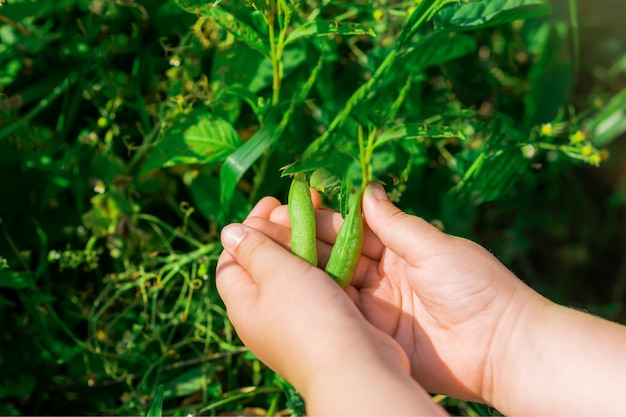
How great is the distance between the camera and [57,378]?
2.36 metres

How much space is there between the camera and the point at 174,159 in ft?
7.25

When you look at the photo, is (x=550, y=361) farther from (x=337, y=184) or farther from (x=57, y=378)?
(x=57, y=378)

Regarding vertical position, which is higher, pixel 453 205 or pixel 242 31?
pixel 242 31

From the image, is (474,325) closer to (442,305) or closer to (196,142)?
(442,305)

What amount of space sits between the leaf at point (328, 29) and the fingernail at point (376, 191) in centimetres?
43

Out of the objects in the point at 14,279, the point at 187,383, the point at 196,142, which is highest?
the point at 196,142

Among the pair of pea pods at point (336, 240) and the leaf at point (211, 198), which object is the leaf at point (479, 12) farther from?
the leaf at point (211, 198)

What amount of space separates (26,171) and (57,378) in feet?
2.40

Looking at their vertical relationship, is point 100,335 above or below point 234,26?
below

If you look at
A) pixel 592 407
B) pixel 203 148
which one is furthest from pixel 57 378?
pixel 592 407

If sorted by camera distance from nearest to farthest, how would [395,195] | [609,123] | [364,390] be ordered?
[364,390] → [395,195] → [609,123]

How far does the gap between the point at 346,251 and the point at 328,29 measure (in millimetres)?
624

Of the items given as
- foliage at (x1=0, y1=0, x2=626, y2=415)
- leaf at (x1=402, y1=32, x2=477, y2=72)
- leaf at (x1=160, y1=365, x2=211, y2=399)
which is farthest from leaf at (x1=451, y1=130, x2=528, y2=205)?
leaf at (x1=160, y1=365, x2=211, y2=399)

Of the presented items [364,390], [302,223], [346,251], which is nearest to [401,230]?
[346,251]
